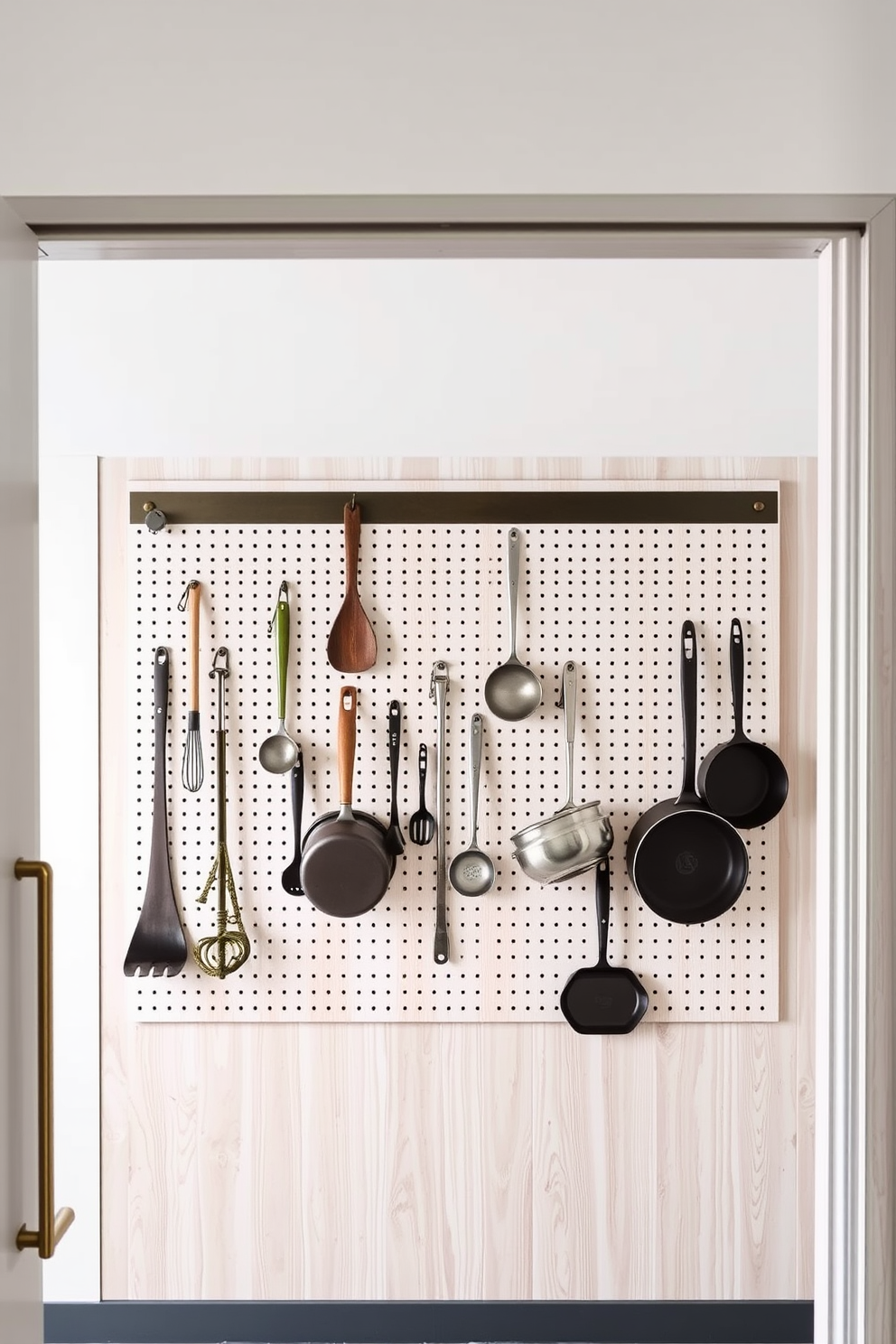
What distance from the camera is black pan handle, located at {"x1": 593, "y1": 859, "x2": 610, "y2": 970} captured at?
191cm

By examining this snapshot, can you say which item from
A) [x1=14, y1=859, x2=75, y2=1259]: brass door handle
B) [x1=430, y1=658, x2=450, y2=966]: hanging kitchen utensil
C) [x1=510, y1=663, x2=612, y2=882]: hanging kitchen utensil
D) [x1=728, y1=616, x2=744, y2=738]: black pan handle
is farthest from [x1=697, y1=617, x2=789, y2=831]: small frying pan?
[x1=14, y1=859, x2=75, y2=1259]: brass door handle

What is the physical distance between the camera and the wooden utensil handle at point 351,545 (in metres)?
1.94

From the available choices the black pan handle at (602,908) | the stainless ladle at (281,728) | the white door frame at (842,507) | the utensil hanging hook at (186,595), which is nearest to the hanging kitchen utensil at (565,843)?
the black pan handle at (602,908)

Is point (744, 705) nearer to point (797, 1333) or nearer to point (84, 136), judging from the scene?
point (797, 1333)

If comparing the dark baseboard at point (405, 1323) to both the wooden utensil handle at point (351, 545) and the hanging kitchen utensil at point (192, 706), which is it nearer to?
the hanging kitchen utensil at point (192, 706)

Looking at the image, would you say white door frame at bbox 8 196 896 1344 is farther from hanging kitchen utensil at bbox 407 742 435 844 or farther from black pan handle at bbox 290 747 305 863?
black pan handle at bbox 290 747 305 863

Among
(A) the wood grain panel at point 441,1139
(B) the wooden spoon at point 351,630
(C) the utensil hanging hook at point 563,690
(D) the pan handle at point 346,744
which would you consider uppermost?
(B) the wooden spoon at point 351,630

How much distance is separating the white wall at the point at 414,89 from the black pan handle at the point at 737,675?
102cm

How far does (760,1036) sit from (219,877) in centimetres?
123

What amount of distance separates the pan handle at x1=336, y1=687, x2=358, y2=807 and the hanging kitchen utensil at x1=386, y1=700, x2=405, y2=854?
0.08 meters

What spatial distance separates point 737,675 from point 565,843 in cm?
52

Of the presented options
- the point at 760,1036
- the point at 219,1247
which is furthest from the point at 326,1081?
the point at 760,1036

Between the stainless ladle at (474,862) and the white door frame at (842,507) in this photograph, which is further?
the stainless ladle at (474,862)

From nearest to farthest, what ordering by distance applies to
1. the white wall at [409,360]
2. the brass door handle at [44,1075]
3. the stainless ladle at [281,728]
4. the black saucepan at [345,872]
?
the brass door handle at [44,1075] → the black saucepan at [345,872] → the stainless ladle at [281,728] → the white wall at [409,360]
